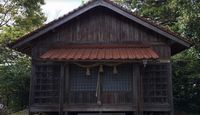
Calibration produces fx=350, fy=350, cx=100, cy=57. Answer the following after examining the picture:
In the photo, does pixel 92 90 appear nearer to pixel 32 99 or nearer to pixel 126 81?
pixel 126 81

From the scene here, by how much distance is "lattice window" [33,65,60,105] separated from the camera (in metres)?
16.1

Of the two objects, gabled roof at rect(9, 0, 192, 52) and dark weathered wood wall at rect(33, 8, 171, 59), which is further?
dark weathered wood wall at rect(33, 8, 171, 59)

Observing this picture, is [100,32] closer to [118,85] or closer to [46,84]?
[118,85]

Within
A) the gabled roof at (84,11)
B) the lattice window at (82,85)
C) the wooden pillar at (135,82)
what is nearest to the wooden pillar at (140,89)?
the wooden pillar at (135,82)

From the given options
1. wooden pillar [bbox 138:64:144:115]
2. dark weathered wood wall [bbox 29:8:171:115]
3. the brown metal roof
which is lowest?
wooden pillar [bbox 138:64:144:115]

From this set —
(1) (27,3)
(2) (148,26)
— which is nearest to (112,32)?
(2) (148,26)

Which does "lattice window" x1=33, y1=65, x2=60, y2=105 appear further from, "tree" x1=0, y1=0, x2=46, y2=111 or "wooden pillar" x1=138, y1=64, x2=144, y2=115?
"tree" x1=0, y1=0, x2=46, y2=111

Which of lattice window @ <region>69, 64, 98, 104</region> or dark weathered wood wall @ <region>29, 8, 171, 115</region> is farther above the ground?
dark weathered wood wall @ <region>29, 8, 171, 115</region>

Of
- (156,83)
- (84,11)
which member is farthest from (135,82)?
(84,11)

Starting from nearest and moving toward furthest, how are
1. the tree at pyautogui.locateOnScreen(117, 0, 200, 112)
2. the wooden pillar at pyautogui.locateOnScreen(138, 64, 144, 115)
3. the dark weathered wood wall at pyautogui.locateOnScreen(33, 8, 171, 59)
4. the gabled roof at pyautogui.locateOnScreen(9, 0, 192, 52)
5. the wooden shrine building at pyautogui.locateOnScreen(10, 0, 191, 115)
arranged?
the wooden pillar at pyautogui.locateOnScreen(138, 64, 144, 115) → the wooden shrine building at pyautogui.locateOnScreen(10, 0, 191, 115) → the gabled roof at pyautogui.locateOnScreen(9, 0, 192, 52) → the dark weathered wood wall at pyautogui.locateOnScreen(33, 8, 171, 59) → the tree at pyautogui.locateOnScreen(117, 0, 200, 112)

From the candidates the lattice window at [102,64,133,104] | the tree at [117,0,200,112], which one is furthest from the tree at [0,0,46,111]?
the lattice window at [102,64,133,104]

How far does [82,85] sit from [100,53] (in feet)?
5.69

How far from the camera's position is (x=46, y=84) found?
16172 mm

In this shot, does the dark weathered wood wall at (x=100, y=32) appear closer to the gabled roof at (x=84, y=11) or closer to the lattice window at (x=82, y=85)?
the gabled roof at (x=84, y=11)
